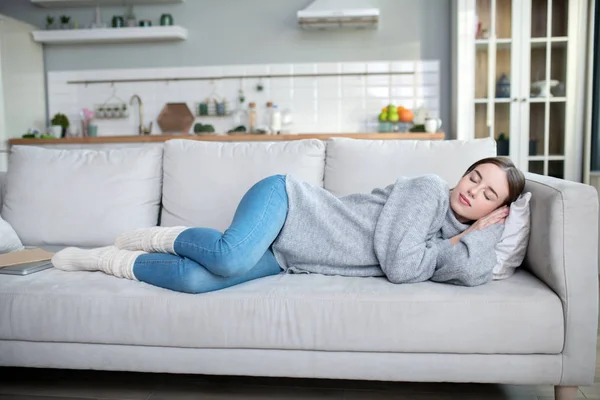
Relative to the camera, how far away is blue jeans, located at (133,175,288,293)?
185 cm

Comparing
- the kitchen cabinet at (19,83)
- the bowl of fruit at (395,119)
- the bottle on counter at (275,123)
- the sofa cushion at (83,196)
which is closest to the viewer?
the sofa cushion at (83,196)

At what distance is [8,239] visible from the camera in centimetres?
242

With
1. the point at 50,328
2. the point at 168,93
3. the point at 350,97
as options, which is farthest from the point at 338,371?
the point at 168,93

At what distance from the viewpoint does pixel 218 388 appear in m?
2.02

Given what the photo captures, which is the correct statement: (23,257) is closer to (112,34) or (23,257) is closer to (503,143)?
(112,34)

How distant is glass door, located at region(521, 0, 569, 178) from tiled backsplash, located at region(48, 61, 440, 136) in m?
0.79

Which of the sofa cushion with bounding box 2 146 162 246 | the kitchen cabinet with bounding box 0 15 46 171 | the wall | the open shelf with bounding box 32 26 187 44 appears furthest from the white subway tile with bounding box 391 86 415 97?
the kitchen cabinet with bounding box 0 15 46 171

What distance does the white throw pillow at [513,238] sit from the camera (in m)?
1.90

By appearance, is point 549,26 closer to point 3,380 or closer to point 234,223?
point 234,223

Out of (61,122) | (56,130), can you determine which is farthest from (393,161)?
(61,122)

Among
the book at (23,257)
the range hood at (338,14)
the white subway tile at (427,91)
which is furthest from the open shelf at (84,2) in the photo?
the book at (23,257)

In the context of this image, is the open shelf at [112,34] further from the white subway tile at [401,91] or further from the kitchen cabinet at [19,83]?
the white subway tile at [401,91]

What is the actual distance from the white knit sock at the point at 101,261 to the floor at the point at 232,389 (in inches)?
15.5

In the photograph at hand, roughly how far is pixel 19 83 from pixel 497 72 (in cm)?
392
